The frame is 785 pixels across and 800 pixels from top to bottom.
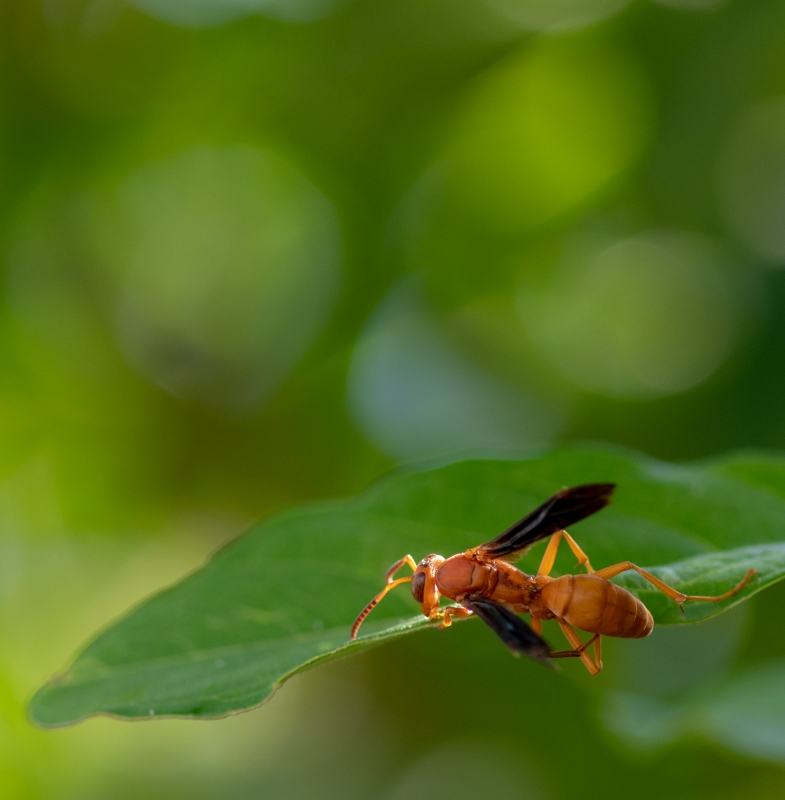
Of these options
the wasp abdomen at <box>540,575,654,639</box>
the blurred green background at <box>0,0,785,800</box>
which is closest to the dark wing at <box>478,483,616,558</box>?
the wasp abdomen at <box>540,575,654,639</box>

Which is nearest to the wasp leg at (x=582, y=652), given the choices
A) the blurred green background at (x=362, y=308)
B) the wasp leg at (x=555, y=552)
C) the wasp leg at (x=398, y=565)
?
the wasp leg at (x=555, y=552)

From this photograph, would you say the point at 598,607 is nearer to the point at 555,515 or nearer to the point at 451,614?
the point at 555,515

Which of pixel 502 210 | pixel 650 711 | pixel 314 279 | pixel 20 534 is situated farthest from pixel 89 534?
pixel 650 711

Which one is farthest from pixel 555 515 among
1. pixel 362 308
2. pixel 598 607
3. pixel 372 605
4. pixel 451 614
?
pixel 362 308

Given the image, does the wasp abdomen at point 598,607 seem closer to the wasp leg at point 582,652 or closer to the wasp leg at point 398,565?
the wasp leg at point 582,652

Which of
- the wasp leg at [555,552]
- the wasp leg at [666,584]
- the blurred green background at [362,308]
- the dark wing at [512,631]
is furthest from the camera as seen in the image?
the blurred green background at [362,308]

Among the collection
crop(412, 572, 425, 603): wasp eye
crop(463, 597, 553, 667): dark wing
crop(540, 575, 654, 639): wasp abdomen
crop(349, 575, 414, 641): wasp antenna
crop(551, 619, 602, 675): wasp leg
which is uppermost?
crop(349, 575, 414, 641): wasp antenna

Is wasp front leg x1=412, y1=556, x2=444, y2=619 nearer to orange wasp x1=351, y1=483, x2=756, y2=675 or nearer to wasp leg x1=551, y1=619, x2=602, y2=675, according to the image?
orange wasp x1=351, y1=483, x2=756, y2=675
